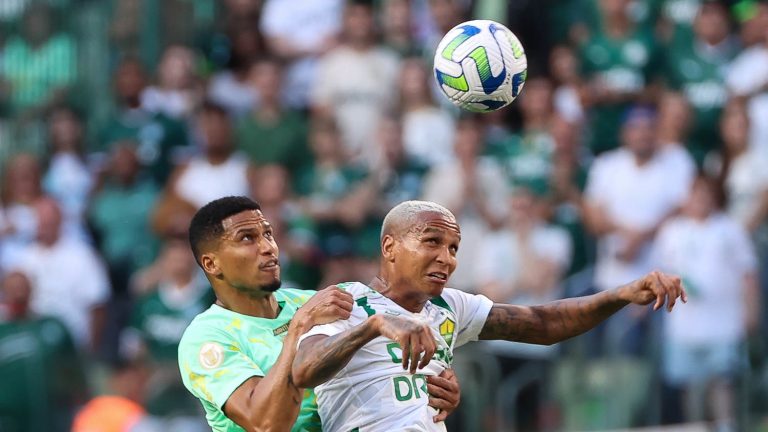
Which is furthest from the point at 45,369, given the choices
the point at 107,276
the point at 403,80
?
the point at 403,80

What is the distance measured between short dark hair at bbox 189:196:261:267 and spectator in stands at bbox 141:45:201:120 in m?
8.76

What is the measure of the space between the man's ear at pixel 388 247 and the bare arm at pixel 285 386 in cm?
41

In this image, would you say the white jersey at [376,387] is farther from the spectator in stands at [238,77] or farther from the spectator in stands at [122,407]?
the spectator in stands at [238,77]

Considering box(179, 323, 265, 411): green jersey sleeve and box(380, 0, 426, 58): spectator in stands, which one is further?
box(380, 0, 426, 58): spectator in stands

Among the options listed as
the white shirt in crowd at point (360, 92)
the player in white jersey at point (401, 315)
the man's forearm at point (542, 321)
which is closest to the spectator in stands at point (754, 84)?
the white shirt in crowd at point (360, 92)

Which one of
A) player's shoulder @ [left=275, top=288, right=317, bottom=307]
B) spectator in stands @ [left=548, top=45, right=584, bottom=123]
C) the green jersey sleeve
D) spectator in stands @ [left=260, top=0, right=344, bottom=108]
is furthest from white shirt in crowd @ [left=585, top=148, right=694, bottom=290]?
the green jersey sleeve

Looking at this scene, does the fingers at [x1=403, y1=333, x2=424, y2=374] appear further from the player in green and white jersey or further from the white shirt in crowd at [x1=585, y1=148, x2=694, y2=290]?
the white shirt in crowd at [x1=585, y1=148, x2=694, y2=290]

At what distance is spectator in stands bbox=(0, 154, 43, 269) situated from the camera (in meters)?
16.5

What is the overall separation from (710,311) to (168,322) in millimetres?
5173

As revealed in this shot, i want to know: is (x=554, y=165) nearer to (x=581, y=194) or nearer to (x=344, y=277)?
(x=581, y=194)

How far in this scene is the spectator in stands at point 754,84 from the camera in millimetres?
13961

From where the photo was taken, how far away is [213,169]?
15.8 m

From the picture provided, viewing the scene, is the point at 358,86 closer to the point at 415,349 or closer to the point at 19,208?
the point at 19,208

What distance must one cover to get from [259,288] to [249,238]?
28 centimetres
